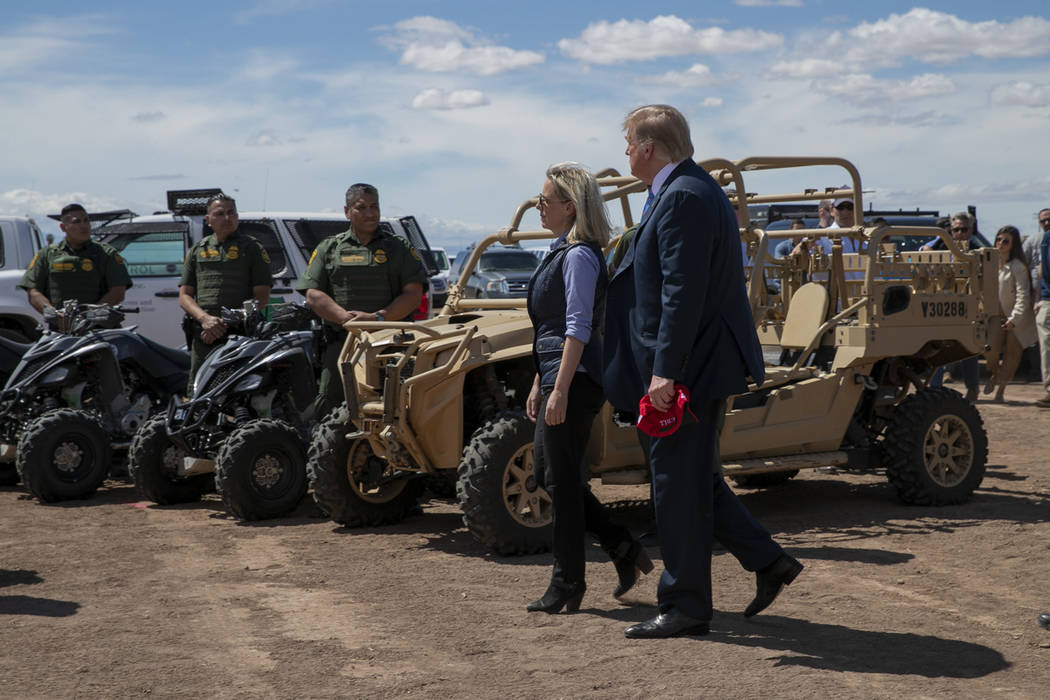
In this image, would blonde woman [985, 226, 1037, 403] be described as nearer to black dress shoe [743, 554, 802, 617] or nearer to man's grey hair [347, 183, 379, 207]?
man's grey hair [347, 183, 379, 207]

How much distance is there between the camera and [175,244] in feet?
38.7

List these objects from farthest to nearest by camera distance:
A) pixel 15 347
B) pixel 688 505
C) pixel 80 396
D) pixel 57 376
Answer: pixel 15 347 < pixel 80 396 < pixel 57 376 < pixel 688 505

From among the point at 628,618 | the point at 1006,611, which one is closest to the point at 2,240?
the point at 628,618

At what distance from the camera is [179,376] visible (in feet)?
29.4

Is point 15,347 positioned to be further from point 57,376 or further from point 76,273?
point 57,376

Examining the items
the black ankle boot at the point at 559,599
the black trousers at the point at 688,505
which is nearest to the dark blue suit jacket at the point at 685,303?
the black trousers at the point at 688,505

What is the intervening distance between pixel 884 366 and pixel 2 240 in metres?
7.89

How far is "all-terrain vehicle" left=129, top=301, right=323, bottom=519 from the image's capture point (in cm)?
735

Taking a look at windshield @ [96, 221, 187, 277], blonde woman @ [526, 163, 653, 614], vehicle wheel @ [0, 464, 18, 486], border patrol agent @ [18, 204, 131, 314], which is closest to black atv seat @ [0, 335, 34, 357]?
border patrol agent @ [18, 204, 131, 314]

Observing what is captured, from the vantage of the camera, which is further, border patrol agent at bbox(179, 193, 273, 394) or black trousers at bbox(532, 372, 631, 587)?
border patrol agent at bbox(179, 193, 273, 394)

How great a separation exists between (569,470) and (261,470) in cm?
294

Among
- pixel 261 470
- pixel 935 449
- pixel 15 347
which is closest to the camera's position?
pixel 261 470

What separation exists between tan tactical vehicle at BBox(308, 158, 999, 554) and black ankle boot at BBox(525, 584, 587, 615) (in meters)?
1.02

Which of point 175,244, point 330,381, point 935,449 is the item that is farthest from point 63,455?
point 935,449
